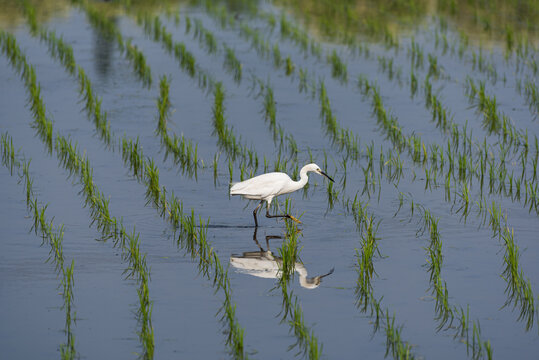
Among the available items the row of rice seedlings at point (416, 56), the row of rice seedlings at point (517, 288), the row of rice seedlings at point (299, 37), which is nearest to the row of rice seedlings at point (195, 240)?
the row of rice seedlings at point (517, 288)

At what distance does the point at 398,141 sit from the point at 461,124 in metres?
1.11

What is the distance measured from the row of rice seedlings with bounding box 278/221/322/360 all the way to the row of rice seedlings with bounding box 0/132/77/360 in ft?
4.03

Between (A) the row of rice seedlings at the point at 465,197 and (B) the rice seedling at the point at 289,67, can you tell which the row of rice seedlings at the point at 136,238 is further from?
(B) the rice seedling at the point at 289,67

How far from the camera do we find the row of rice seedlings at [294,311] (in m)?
4.88

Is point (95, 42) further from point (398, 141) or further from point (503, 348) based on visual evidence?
point (503, 348)

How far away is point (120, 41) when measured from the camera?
49.5ft

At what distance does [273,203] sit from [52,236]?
2074 millimetres

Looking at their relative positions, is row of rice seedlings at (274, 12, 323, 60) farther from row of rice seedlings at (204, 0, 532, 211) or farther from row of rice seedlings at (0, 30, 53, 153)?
row of rice seedlings at (0, 30, 53, 153)

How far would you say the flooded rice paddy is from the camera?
5.27 meters

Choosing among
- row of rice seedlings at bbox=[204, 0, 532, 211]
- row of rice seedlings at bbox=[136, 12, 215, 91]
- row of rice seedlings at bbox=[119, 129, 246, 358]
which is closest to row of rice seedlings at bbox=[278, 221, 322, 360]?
row of rice seedlings at bbox=[119, 129, 246, 358]

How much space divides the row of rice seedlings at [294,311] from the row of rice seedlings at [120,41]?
6.81m

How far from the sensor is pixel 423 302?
5695mm

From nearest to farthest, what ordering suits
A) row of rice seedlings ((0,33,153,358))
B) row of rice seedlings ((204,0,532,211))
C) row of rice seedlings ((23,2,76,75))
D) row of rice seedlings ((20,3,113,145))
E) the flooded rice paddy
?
the flooded rice paddy → row of rice seedlings ((0,33,153,358)) → row of rice seedlings ((204,0,532,211)) → row of rice seedlings ((20,3,113,145)) → row of rice seedlings ((23,2,76,75))

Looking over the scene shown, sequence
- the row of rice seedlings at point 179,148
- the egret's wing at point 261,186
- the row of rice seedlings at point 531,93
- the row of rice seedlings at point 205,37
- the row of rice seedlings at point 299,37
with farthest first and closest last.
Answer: the row of rice seedlings at point 205,37 < the row of rice seedlings at point 299,37 < the row of rice seedlings at point 531,93 < the row of rice seedlings at point 179,148 < the egret's wing at point 261,186
